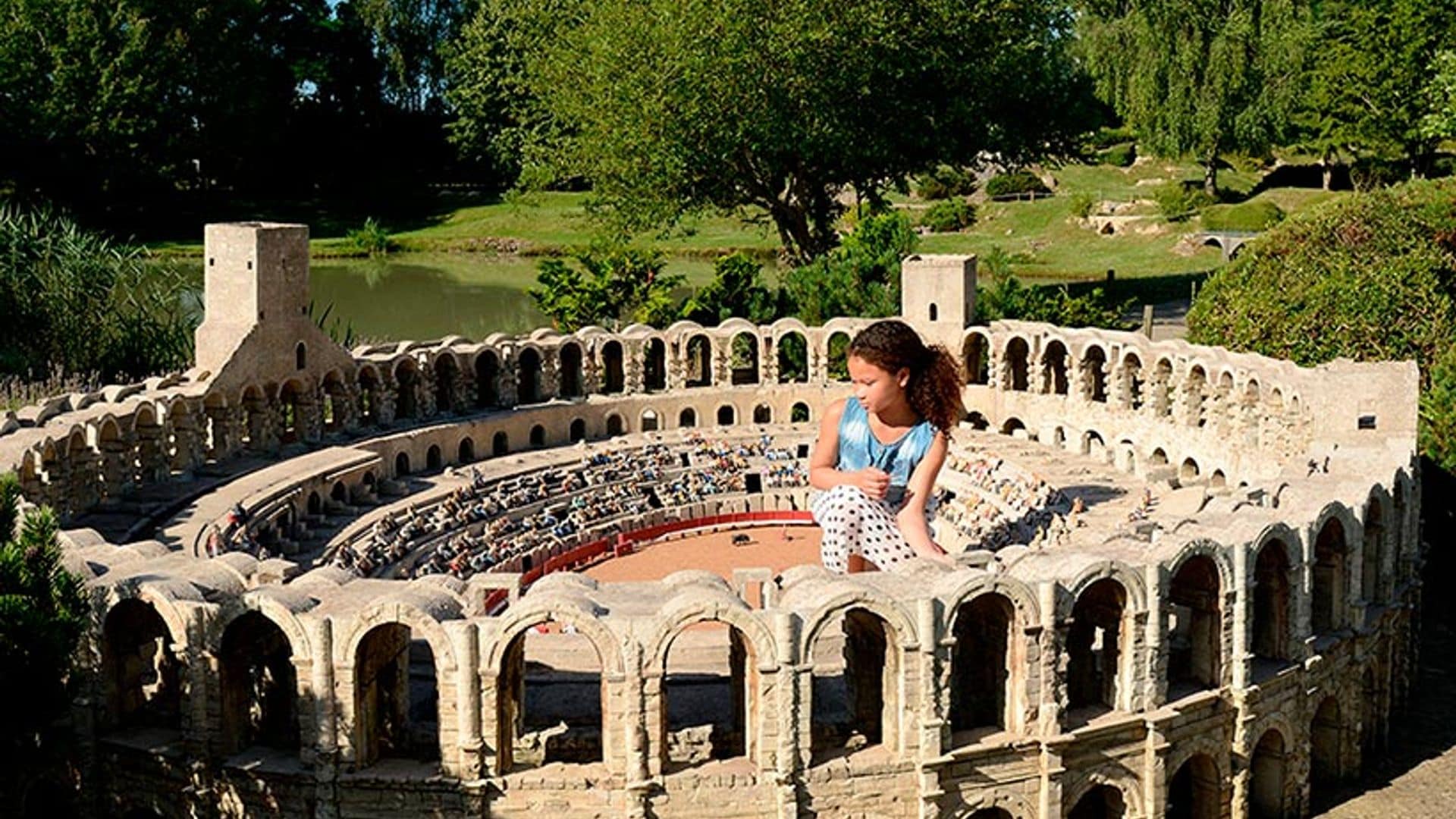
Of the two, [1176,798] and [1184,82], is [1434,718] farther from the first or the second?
[1184,82]

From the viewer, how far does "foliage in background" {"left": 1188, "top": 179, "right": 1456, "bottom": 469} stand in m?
37.6

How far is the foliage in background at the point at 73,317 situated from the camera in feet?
132

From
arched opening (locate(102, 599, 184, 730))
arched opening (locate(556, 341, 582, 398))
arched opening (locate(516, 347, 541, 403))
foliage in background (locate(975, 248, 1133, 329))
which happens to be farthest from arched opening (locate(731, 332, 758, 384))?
arched opening (locate(102, 599, 184, 730))

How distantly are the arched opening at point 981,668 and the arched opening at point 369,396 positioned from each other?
61.7 feet

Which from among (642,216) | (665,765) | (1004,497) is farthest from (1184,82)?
(665,765)

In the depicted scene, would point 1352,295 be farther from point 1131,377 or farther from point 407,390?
point 407,390

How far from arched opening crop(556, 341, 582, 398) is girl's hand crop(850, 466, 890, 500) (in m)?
20.7

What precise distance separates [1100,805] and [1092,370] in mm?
18339

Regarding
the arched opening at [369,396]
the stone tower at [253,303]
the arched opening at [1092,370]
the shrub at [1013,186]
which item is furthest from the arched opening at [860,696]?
the shrub at [1013,186]

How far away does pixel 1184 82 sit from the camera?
72312 mm

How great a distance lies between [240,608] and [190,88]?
2773 inches

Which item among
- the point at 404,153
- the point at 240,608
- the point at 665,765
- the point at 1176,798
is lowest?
the point at 1176,798

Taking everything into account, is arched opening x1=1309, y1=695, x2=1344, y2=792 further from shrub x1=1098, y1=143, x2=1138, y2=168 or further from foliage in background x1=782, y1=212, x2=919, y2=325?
shrub x1=1098, y1=143, x2=1138, y2=168

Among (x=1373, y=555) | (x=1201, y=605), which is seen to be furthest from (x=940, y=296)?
(x=1201, y=605)
